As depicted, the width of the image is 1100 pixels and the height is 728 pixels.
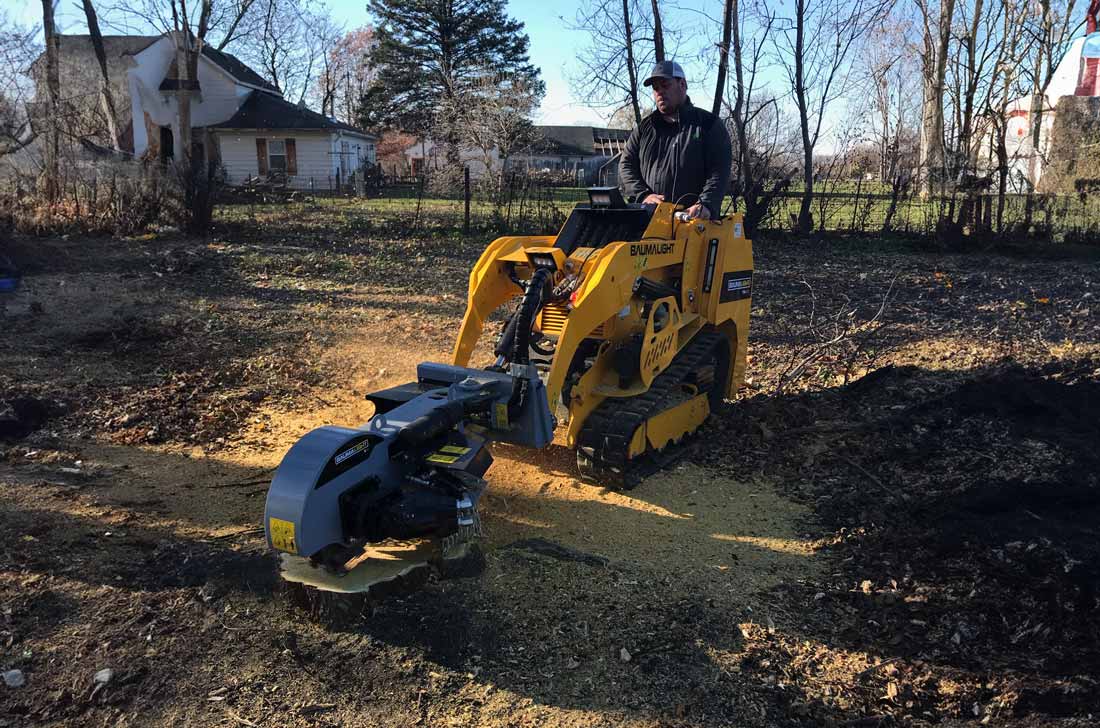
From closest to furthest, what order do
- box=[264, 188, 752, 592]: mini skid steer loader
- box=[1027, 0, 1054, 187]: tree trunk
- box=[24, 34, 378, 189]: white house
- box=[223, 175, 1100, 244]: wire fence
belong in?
box=[264, 188, 752, 592]: mini skid steer loader, box=[223, 175, 1100, 244]: wire fence, box=[1027, 0, 1054, 187]: tree trunk, box=[24, 34, 378, 189]: white house

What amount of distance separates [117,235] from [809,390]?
1429cm

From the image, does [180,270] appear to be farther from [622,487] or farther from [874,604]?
[874,604]

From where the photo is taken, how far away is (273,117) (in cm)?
3516

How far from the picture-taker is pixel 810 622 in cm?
394

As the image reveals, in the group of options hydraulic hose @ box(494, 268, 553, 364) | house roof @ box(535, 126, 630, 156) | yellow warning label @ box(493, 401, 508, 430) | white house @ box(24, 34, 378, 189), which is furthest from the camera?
house roof @ box(535, 126, 630, 156)

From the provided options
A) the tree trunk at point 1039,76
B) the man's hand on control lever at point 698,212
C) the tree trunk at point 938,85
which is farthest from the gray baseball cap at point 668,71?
the tree trunk at point 1039,76

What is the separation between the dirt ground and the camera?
3.31m

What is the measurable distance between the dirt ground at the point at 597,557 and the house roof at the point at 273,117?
89.8 ft

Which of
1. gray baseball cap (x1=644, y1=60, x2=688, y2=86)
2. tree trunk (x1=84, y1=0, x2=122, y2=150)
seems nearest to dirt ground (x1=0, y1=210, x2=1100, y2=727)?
gray baseball cap (x1=644, y1=60, x2=688, y2=86)

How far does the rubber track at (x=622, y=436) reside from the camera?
17.2ft

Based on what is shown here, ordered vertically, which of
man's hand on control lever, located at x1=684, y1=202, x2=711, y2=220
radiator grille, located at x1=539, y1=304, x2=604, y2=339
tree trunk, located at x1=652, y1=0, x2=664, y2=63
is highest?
tree trunk, located at x1=652, y1=0, x2=664, y2=63

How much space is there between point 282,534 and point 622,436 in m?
2.43

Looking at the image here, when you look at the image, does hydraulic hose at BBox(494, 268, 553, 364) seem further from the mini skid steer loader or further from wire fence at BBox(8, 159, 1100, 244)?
wire fence at BBox(8, 159, 1100, 244)

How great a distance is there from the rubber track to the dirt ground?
0.14m
